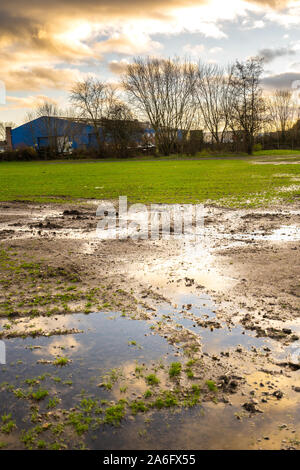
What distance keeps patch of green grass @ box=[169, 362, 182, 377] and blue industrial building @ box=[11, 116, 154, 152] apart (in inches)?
2325

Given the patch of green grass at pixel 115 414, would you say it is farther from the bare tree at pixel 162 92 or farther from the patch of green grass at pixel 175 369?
the bare tree at pixel 162 92

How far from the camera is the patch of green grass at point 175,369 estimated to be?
3.64 meters

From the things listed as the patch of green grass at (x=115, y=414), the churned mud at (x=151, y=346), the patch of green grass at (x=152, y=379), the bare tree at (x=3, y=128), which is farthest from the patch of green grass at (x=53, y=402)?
the bare tree at (x=3, y=128)

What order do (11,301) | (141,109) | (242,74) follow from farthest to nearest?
(141,109) < (242,74) < (11,301)

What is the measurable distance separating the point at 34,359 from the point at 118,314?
4.11ft

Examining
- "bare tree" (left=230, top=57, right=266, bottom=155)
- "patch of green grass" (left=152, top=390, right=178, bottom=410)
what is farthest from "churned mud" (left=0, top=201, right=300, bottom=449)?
"bare tree" (left=230, top=57, right=266, bottom=155)

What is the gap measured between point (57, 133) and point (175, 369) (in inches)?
2602

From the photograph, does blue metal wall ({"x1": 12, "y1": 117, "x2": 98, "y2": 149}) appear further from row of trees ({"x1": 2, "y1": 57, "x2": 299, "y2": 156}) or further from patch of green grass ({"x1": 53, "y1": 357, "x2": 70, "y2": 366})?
patch of green grass ({"x1": 53, "y1": 357, "x2": 70, "y2": 366})

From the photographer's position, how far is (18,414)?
3.15 m

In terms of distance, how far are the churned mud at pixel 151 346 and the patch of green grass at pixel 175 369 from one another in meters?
0.02

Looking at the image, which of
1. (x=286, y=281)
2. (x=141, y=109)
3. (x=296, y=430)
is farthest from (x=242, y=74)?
(x=296, y=430)

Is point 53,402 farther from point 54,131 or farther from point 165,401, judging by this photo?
point 54,131

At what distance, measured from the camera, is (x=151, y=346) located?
4172 millimetres
